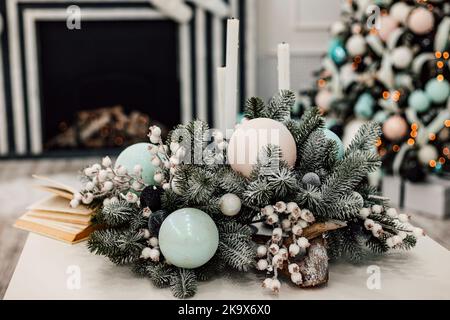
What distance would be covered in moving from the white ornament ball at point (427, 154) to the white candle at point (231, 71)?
1.68m

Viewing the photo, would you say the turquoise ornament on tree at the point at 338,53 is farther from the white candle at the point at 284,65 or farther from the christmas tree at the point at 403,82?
the white candle at the point at 284,65

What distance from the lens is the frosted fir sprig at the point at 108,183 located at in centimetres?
93

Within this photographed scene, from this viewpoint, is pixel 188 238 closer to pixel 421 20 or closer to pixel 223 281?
pixel 223 281

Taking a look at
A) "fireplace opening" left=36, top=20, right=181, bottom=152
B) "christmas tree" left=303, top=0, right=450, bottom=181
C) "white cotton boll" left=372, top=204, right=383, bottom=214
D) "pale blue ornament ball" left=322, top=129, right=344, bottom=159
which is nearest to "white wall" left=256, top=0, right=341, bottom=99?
"fireplace opening" left=36, top=20, right=181, bottom=152

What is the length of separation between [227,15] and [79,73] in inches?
40.5

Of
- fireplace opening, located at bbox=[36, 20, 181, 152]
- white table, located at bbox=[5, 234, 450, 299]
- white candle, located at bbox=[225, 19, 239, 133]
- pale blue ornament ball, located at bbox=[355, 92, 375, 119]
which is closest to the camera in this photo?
white table, located at bbox=[5, 234, 450, 299]

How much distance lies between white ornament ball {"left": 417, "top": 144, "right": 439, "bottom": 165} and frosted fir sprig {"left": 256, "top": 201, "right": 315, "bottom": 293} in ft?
5.73

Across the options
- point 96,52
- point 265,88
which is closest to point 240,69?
point 265,88

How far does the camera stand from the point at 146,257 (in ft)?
2.86

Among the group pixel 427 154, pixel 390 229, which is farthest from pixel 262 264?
pixel 427 154

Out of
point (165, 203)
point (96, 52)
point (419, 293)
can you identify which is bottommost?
point (419, 293)

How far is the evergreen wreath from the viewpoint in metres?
0.84

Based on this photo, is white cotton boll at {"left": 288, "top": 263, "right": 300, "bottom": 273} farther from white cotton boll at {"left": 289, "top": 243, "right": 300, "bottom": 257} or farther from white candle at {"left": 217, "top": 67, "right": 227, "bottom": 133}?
white candle at {"left": 217, "top": 67, "right": 227, "bottom": 133}

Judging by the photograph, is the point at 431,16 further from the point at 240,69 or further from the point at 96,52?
the point at 96,52
